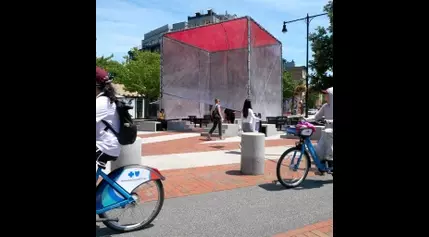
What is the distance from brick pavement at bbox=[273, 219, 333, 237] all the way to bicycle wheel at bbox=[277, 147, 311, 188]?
171 centimetres

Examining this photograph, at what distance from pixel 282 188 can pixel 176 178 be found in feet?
6.65

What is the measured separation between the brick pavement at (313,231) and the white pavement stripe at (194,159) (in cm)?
414

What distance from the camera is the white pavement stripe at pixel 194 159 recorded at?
310 inches

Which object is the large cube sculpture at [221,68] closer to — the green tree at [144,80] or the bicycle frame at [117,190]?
the bicycle frame at [117,190]

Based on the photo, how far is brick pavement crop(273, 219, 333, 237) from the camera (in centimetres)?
363

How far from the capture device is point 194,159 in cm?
872

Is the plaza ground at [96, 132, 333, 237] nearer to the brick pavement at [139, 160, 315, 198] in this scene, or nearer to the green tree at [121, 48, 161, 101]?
the brick pavement at [139, 160, 315, 198]

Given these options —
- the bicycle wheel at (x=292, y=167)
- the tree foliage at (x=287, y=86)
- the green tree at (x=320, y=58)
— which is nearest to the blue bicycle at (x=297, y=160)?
the bicycle wheel at (x=292, y=167)

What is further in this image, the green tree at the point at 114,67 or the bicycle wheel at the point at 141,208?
the green tree at the point at 114,67

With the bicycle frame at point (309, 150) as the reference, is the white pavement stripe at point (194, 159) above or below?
below

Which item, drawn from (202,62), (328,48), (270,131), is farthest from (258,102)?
(328,48)
